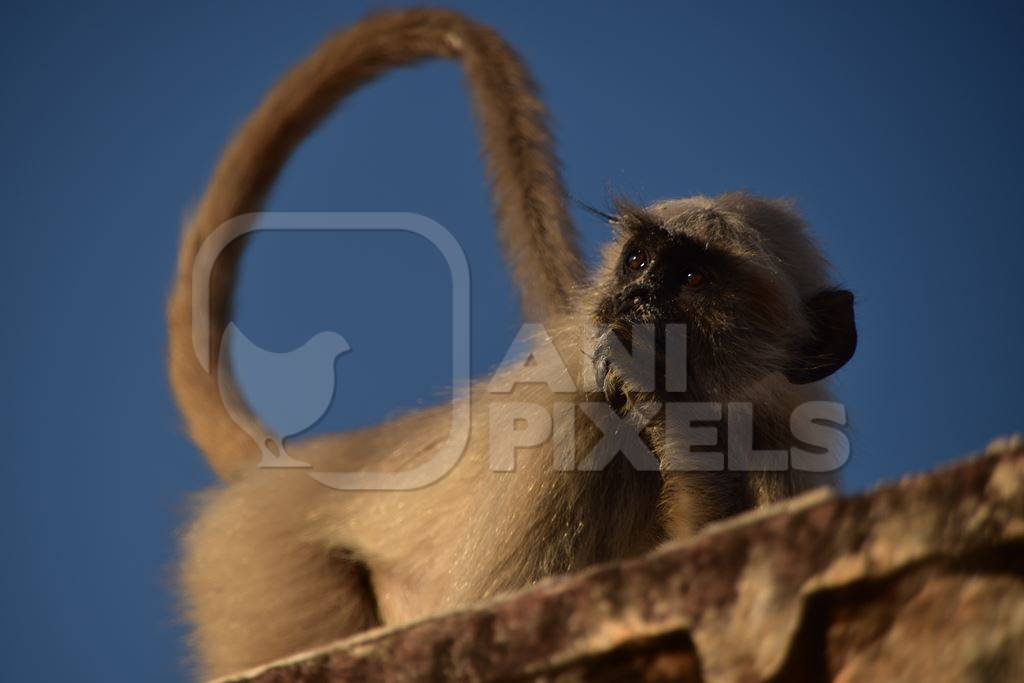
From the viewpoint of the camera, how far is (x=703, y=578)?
5.25 feet

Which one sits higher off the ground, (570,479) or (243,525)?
(243,525)

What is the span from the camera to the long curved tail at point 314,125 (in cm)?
479

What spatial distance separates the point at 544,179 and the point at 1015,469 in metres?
3.72

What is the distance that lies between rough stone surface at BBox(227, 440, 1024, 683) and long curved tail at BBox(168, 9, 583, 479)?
2.81 m

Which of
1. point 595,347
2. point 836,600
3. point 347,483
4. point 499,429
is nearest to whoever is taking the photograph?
point 836,600

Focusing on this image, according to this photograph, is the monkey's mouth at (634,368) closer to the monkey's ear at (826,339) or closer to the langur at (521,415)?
the langur at (521,415)

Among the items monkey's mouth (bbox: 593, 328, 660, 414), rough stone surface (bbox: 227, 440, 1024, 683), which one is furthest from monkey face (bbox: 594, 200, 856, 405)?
rough stone surface (bbox: 227, 440, 1024, 683)

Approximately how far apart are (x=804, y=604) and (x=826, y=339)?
2926 mm

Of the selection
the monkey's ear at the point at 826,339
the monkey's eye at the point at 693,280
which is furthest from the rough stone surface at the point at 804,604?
the monkey's ear at the point at 826,339

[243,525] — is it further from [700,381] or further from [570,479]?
[700,381]

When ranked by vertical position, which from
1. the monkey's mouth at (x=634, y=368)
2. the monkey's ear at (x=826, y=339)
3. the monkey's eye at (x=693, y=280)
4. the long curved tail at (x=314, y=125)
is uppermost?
the long curved tail at (x=314, y=125)

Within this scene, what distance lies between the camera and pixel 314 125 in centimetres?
573

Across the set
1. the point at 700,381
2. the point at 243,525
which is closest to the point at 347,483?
the point at 243,525

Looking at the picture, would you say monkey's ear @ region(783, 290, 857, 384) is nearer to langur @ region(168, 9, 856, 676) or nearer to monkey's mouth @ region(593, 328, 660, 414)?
langur @ region(168, 9, 856, 676)
